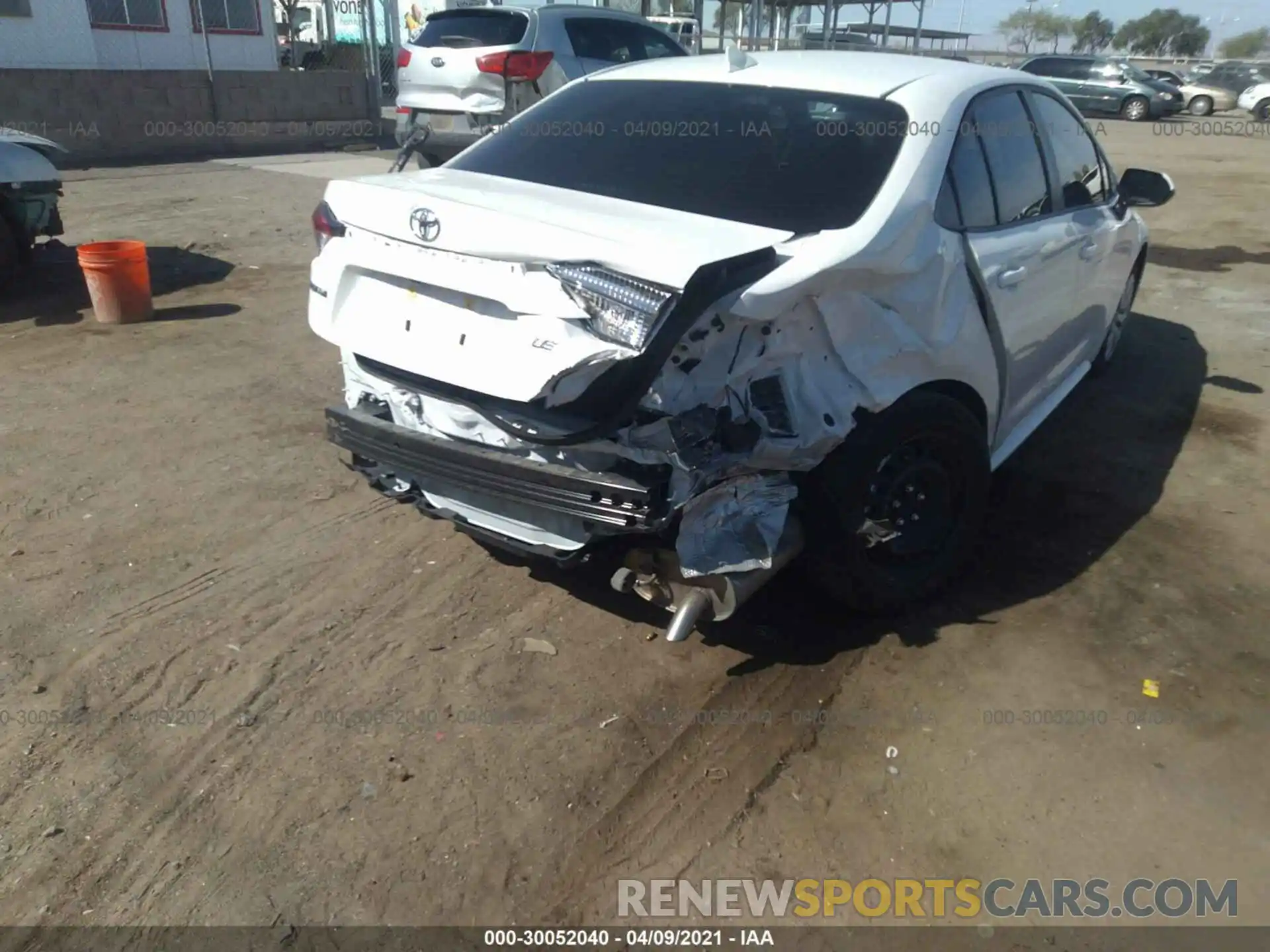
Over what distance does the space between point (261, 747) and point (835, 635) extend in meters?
1.88

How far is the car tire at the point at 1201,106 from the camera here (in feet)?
97.8

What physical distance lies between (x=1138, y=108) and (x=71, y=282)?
27750 mm

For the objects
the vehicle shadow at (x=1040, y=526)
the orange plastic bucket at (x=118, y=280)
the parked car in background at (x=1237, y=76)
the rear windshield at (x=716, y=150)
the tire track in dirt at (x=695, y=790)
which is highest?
the rear windshield at (x=716, y=150)

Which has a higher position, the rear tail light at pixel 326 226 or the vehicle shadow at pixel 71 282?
the rear tail light at pixel 326 226

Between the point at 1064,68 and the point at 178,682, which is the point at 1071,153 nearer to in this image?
the point at 178,682

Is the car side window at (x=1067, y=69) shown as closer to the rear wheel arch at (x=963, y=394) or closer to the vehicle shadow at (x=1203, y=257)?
the vehicle shadow at (x=1203, y=257)

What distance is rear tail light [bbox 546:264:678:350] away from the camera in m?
2.43

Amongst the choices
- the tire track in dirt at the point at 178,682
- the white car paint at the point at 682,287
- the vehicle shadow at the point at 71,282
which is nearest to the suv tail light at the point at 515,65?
the vehicle shadow at the point at 71,282

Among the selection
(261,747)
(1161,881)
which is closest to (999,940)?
(1161,881)

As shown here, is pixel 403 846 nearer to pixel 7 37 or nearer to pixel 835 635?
pixel 835 635

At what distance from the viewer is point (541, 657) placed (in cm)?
327

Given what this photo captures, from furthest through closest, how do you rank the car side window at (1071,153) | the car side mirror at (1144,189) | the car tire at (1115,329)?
1. the car tire at (1115,329)
2. the car side mirror at (1144,189)
3. the car side window at (1071,153)

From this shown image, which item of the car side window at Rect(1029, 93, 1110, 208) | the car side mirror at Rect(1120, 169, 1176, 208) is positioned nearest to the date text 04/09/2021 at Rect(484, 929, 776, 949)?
the car side window at Rect(1029, 93, 1110, 208)

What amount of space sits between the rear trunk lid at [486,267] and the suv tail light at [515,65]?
8.09m
